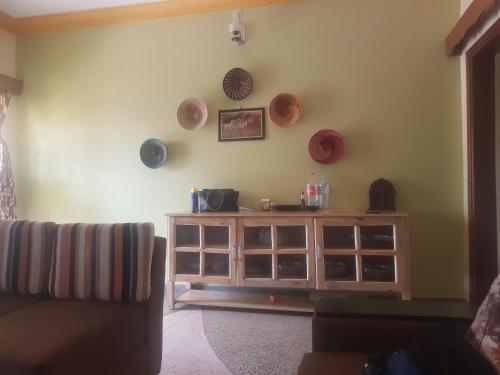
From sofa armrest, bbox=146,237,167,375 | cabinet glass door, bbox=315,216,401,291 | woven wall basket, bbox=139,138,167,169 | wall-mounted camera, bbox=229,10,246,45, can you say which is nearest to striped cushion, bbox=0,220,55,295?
sofa armrest, bbox=146,237,167,375

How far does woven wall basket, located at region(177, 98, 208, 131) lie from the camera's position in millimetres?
2895

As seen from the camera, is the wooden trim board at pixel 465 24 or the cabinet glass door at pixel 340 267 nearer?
the wooden trim board at pixel 465 24

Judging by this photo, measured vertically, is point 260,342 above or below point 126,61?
below

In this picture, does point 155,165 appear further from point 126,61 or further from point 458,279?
point 458,279

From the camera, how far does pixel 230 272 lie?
7.89ft

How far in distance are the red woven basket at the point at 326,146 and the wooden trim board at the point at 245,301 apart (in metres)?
1.09

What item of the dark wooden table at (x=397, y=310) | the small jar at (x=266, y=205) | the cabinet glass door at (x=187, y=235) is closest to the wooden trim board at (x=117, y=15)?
the small jar at (x=266, y=205)

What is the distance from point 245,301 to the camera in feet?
8.23

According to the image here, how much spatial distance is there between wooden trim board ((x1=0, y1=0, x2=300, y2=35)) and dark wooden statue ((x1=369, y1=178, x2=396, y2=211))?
1652 millimetres

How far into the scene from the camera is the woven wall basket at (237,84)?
110 inches

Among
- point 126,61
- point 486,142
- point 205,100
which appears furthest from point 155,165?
point 486,142

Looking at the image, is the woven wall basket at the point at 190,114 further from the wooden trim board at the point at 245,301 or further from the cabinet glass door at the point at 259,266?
the wooden trim board at the point at 245,301

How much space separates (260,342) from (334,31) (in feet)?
7.70

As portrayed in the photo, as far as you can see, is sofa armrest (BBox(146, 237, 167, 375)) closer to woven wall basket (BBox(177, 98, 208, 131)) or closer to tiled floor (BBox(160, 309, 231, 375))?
tiled floor (BBox(160, 309, 231, 375))
